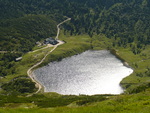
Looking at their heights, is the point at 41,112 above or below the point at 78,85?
above

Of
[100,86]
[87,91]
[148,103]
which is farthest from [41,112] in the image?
[100,86]

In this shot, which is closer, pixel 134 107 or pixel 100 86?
pixel 134 107

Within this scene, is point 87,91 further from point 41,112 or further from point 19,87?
point 41,112

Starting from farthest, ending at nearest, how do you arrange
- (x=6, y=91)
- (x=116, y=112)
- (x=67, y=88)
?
(x=67, y=88)
(x=6, y=91)
(x=116, y=112)

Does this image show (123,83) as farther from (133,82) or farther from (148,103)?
(148,103)

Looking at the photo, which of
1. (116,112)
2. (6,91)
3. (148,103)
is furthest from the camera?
(6,91)

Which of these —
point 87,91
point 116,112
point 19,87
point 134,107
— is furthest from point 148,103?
point 19,87
